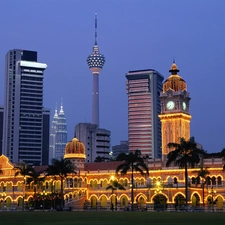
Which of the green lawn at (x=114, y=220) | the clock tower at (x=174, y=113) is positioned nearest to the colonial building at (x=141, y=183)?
the clock tower at (x=174, y=113)

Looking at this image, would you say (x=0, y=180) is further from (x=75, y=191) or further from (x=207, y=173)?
(x=207, y=173)

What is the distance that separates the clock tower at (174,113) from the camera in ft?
379

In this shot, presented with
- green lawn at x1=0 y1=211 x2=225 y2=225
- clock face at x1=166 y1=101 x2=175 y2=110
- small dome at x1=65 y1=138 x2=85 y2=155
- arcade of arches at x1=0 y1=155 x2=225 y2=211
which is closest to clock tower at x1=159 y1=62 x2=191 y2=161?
clock face at x1=166 y1=101 x2=175 y2=110

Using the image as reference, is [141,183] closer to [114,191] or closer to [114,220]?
[114,191]

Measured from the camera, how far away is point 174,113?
380ft

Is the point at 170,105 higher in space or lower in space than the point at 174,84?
lower

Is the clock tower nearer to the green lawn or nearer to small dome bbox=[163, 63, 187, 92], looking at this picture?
small dome bbox=[163, 63, 187, 92]

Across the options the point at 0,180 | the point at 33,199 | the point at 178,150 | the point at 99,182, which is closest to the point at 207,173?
the point at 178,150

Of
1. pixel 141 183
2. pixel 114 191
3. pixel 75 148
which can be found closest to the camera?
pixel 141 183

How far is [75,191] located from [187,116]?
3061cm

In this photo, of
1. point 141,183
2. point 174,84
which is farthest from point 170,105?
point 141,183

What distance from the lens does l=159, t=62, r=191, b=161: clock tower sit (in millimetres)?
115438

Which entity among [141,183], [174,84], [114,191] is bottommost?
[114,191]

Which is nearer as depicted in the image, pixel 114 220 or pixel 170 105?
pixel 114 220
